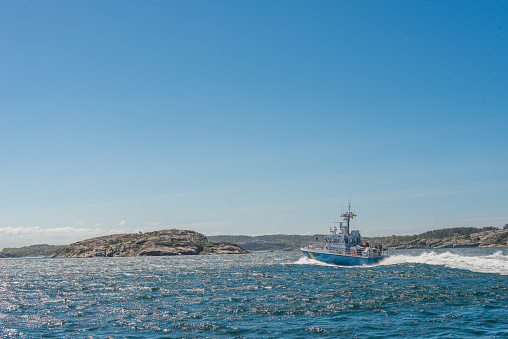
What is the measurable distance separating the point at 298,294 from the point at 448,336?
720 inches

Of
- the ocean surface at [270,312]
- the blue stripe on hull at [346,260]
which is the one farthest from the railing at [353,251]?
the ocean surface at [270,312]

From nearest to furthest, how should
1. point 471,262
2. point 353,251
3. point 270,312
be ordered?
point 270,312
point 353,251
point 471,262

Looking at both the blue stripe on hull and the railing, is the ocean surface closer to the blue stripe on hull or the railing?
the blue stripe on hull

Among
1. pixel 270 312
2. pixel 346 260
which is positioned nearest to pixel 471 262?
pixel 346 260

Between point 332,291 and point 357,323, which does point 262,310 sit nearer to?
point 357,323

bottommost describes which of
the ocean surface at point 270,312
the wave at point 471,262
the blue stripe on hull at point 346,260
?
the wave at point 471,262

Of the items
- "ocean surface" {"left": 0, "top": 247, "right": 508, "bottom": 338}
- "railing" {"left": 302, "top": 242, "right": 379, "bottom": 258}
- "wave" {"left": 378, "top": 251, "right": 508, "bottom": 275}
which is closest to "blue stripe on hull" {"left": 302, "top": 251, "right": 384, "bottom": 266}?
"railing" {"left": 302, "top": 242, "right": 379, "bottom": 258}

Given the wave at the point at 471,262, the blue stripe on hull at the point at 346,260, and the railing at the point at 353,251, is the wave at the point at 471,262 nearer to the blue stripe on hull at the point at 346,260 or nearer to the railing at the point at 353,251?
the railing at the point at 353,251

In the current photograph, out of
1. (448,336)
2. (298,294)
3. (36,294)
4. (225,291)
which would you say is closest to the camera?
(448,336)

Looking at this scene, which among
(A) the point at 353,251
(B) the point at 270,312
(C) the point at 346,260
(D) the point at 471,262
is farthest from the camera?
(D) the point at 471,262

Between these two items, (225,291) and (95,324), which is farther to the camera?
(225,291)

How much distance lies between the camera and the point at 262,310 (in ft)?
96.9

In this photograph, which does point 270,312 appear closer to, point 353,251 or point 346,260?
point 346,260

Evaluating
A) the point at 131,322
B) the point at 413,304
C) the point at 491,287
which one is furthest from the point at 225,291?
the point at 491,287
